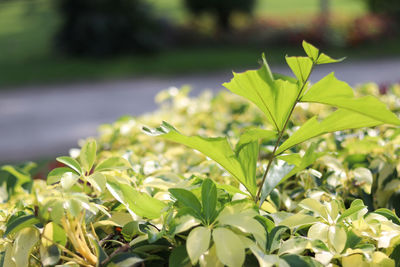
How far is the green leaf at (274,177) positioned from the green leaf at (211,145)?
0.09m

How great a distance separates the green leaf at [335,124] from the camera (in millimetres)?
942

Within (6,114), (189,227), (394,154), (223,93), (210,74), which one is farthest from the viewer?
(210,74)

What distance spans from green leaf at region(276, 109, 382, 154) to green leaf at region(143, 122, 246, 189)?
12 cm

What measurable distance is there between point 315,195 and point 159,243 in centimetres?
44

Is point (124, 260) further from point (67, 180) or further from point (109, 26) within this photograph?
point (109, 26)

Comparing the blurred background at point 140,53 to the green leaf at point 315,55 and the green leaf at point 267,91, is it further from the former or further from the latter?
the green leaf at point 315,55

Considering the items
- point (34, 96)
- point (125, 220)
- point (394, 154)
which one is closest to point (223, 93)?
point (394, 154)

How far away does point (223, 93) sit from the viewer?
2645 mm

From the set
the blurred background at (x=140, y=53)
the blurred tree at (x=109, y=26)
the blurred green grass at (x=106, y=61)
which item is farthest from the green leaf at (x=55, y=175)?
the blurred tree at (x=109, y=26)

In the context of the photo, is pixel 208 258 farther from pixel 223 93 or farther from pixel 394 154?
pixel 223 93

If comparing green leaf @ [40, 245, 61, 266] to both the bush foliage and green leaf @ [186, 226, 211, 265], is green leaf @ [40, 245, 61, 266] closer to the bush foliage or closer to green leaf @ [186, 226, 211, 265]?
the bush foliage

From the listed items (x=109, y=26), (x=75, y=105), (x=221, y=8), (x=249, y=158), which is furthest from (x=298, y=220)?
(x=221, y=8)

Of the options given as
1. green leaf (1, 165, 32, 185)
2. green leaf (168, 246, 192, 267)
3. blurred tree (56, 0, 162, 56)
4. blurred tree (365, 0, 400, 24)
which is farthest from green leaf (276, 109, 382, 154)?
blurred tree (365, 0, 400, 24)

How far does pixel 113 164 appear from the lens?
112cm
